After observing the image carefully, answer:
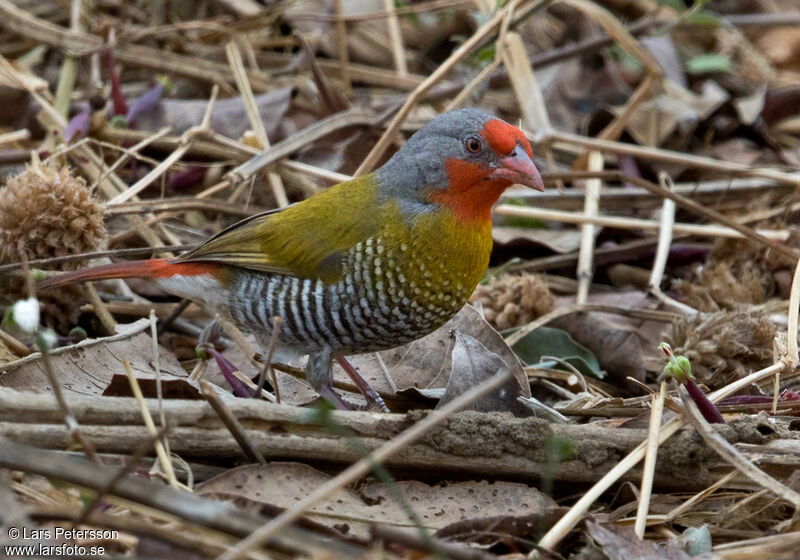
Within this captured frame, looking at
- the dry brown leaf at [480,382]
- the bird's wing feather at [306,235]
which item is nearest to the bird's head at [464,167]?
the bird's wing feather at [306,235]

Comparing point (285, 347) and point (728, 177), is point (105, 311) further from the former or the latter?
point (728, 177)

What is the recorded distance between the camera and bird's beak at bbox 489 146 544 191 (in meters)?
3.44

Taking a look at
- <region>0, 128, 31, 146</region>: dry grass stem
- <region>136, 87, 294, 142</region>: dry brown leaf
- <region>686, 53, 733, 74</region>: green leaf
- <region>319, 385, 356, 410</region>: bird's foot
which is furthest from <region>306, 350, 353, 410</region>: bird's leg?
<region>686, 53, 733, 74</region>: green leaf

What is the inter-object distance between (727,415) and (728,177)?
2589 mm

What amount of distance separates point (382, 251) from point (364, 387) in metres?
0.56

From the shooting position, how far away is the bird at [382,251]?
3416mm

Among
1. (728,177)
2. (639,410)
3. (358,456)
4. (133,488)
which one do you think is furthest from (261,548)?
(728,177)

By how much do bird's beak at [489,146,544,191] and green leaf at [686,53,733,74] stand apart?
11.1 ft

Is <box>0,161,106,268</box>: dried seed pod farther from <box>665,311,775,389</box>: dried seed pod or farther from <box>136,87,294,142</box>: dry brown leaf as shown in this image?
<box>665,311,775,389</box>: dried seed pod

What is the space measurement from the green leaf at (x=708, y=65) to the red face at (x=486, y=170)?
3.30 meters

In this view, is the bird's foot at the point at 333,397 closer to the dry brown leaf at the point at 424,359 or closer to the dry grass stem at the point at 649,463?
the dry brown leaf at the point at 424,359

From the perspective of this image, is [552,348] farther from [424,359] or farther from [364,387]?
[364,387]

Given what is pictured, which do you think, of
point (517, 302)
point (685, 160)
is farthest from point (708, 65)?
point (517, 302)

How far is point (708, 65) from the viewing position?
6359 millimetres
